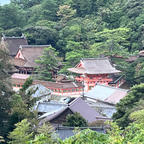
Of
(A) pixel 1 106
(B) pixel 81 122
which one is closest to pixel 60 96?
(B) pixel 81 122

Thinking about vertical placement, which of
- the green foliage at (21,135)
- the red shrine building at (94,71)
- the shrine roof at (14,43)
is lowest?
the green foliage at (21,135)

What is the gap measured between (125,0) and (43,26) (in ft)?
34.1

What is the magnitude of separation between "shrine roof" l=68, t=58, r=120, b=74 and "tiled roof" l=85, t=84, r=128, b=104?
2902mm

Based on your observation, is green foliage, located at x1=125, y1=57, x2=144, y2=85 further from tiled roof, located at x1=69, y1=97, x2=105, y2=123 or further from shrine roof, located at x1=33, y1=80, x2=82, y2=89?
tiled roof, located at x1=69, y1=97, x2=105, y2=123

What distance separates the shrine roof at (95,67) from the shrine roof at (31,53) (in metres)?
3.98

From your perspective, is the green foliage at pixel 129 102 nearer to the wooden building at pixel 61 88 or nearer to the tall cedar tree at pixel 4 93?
the tall cedar tree at pixel 4 93

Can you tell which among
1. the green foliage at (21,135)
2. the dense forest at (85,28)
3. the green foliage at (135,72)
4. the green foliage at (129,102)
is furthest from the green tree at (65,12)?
the green foliage at (21,135)

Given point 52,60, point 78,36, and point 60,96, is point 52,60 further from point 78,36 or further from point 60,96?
point 78,36

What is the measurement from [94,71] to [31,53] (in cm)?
→ 632

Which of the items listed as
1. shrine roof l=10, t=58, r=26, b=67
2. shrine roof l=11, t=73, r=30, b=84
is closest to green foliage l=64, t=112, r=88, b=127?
shrine roof l=11, t=73, r=30, b=84

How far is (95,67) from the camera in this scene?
97.9 ft

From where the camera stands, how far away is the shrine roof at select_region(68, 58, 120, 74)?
1154 inches

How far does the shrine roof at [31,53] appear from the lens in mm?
32062

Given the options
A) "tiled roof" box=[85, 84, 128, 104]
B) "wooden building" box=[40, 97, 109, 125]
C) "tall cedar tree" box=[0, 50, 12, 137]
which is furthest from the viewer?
"tiled roof" box=[85, 84, 128, 104]
